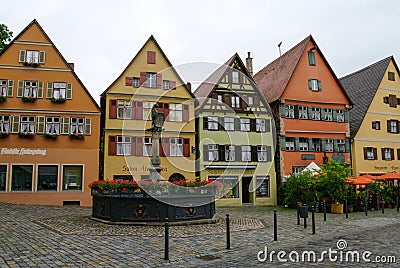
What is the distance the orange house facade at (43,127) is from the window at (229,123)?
885 cm

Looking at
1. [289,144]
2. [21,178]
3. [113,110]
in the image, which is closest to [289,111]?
[289,144]

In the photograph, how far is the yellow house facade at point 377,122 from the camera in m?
31.8

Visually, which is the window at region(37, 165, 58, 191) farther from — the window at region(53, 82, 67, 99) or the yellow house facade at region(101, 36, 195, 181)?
the window at region(53, 82, 67, 99)

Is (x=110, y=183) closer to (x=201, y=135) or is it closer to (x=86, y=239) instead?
(x=86, y=239)

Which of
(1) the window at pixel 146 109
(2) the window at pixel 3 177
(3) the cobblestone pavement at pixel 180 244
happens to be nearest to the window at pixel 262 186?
(1) the window at pixel 146 109

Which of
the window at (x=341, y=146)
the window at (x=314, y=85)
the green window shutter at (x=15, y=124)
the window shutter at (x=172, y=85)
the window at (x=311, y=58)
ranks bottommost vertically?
the window at (x=341, y=146)

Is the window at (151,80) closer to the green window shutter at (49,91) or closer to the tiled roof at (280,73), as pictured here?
the green window shutter at (49,91)

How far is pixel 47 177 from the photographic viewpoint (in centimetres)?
2506

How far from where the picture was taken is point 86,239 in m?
11.2

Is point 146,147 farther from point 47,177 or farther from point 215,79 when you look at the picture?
point 215,79

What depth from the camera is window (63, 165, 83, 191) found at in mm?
25375

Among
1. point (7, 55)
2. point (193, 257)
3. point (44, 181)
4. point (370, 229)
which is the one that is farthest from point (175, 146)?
point (193, 257)

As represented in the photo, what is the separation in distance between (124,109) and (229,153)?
7.86m

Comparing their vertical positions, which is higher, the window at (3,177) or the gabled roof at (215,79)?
the gabled roof at (215,79)
